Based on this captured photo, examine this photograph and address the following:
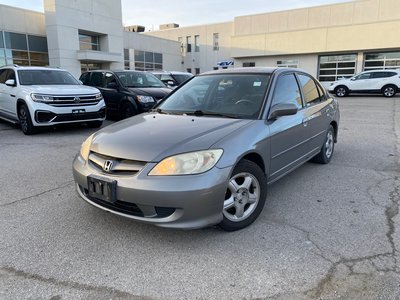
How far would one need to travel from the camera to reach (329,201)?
13.4ft

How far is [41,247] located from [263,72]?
3.17 m

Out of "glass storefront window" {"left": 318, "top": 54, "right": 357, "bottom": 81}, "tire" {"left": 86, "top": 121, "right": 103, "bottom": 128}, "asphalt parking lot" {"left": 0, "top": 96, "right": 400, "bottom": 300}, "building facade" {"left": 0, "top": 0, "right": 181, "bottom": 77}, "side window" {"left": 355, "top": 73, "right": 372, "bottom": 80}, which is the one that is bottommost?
"asphalt parking lot" {"left": 0, "top": 96, "right": 400, "bottom": 300}

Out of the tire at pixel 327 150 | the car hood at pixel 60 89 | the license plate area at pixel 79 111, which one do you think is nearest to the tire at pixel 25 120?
the car hood at pixel 60 89

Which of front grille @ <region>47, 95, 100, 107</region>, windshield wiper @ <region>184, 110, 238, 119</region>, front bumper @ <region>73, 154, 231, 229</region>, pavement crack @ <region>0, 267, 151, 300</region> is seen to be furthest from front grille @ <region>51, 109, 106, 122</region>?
pavement crack @ <region>0, 267, 151, 300</region>

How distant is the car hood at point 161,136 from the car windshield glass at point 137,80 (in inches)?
270

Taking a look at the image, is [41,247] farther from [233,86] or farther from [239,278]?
[233,86]

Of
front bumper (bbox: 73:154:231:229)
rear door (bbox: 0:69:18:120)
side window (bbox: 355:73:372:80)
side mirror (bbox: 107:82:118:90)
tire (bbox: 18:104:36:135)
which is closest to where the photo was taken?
front bumper (bbox: 73:154:231:229)

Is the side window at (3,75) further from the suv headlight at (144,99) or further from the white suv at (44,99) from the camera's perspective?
the suv headlight at (144,99)

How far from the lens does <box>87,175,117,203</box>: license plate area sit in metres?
2.93

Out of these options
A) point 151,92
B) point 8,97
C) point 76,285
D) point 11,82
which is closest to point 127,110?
point 151,92

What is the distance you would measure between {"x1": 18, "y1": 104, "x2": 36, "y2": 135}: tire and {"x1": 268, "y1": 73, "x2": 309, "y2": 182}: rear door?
254 inches

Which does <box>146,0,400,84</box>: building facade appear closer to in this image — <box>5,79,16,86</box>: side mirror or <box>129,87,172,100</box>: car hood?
<box>129,87,172,100</box>: car hood

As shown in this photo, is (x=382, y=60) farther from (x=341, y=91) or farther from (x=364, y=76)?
(x=341, y=91)

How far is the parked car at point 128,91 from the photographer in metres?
9.56
